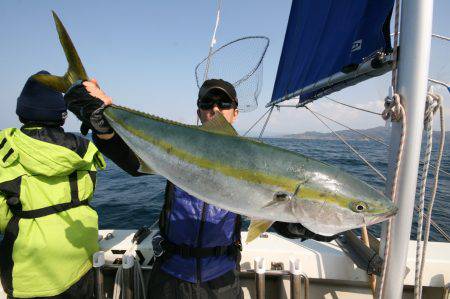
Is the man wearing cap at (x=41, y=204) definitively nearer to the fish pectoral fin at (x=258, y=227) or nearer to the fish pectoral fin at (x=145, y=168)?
the fish pectoral fin at (x=145, y=168)

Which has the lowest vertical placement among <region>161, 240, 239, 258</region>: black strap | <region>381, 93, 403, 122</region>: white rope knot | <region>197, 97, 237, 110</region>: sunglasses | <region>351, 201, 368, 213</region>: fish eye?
<region>161, 240, 239, 258</region>: black strap

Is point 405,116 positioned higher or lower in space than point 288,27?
lower

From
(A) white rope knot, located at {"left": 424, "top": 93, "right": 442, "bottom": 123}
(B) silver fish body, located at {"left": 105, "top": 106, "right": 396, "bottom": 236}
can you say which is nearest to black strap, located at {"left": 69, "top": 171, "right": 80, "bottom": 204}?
(B) silver fish body, located at {"left": 105, "top": 106, "right": 396, "bottom": 236}

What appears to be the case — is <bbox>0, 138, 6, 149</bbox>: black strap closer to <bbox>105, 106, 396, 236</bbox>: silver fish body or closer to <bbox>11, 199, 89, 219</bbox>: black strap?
<bbox>11, 199, 89, 219</bbox>: black strap

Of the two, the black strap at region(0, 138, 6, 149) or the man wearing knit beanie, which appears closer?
the black strap at region(0, 138, 6, 149)

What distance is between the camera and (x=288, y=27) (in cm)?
727

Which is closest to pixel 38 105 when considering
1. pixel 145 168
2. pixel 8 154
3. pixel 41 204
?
pixel 8 154

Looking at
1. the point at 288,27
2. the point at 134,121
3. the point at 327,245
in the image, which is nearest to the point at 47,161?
the point at 134,121

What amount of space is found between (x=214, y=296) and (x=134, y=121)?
76.3 inches

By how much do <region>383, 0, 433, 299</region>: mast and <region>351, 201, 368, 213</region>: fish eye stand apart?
32.1 inches

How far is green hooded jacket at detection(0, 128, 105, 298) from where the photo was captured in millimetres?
2908

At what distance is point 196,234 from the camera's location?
9.13 feet

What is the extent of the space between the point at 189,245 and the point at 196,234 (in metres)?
0.14

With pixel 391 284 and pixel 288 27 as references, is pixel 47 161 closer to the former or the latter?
pixel 391 284
